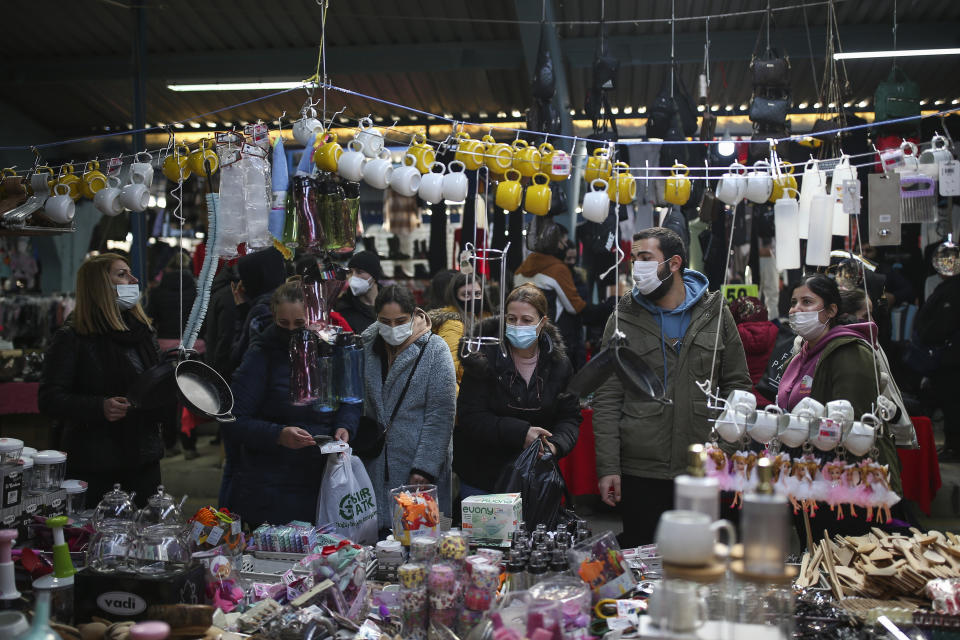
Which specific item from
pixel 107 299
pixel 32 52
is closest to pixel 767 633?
pixel 107 299

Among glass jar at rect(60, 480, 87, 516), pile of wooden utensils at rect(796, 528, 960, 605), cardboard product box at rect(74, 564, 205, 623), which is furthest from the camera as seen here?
glass jar at rect(60, 480, 87, 516)

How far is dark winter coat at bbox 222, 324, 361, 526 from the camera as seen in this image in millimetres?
3172

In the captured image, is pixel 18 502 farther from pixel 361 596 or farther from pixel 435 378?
pixel 435 378

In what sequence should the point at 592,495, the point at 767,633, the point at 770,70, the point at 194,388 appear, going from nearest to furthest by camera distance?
the point at 767,633
the point at 194,388
the point at 770,70
the point at 592,495

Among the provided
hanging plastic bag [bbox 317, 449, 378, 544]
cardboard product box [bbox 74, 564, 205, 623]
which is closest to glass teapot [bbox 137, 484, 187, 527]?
cardboard product box [bbox 74, 564, 205, 623]

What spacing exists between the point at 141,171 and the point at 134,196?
0.36ft

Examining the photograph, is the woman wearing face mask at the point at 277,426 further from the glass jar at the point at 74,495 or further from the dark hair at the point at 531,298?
the dark hair at the point at 531,298

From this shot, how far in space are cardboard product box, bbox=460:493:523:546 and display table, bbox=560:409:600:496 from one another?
232 centimetres

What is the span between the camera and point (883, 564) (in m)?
2.32

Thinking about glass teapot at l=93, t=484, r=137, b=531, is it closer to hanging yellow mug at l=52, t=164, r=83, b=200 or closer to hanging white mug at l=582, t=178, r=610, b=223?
hanging yellow mug at l=52, t=164, r=83, b=200

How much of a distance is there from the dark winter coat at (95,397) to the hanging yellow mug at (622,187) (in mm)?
2033

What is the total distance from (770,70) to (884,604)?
3315 mm

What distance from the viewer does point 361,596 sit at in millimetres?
2172

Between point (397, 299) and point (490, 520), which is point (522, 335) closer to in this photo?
point (397, 299)
